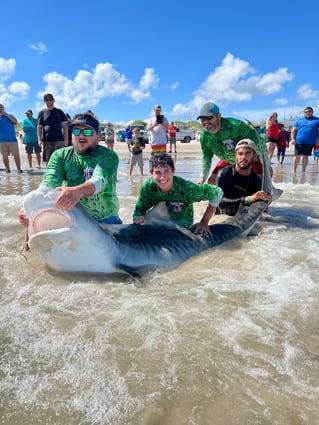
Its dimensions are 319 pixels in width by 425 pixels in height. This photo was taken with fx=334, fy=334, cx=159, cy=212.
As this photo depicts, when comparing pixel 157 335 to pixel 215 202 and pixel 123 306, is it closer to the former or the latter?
pixel 123 306

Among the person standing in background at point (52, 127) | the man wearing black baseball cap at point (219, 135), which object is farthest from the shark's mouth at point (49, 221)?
the person standing in background at point (52, 127)

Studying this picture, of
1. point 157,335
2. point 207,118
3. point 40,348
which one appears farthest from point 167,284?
point 207,118

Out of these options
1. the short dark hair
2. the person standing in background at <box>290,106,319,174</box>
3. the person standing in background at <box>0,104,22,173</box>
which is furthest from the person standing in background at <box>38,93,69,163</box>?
the person standing in background at <box>290,106,319,174</box>

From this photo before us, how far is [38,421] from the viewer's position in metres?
1.62

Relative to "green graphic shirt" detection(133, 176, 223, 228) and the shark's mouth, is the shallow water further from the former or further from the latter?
"green graphic shirt" detection(133, 176, 223, 228)

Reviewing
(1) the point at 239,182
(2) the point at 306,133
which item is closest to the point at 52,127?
(1) the point at 239,182

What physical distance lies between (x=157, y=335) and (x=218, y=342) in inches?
16.3

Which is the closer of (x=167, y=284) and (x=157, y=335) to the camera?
(x=157, y=335)

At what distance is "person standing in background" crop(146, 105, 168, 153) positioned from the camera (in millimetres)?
10508

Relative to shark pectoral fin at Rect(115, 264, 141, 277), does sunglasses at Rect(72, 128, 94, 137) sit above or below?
above

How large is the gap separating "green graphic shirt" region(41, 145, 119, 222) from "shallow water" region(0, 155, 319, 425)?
0.89m

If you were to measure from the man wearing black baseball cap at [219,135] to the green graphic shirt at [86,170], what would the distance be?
5.73ft

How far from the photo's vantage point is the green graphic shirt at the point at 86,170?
3.65m

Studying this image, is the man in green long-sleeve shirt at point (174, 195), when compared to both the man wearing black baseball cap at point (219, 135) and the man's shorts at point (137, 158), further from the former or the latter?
the man's shorts at point (137, 158)
